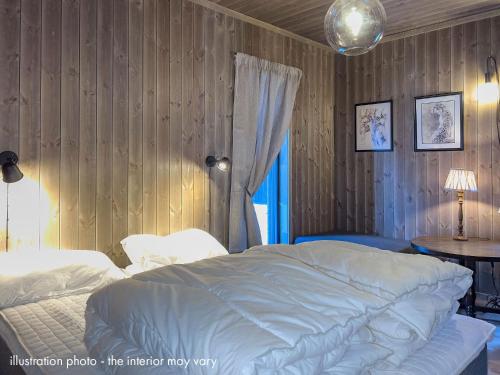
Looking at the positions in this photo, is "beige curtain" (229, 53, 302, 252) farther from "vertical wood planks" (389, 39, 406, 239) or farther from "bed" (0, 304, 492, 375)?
"bed" (0, 304, 492, 375)

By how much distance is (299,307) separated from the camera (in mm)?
1063

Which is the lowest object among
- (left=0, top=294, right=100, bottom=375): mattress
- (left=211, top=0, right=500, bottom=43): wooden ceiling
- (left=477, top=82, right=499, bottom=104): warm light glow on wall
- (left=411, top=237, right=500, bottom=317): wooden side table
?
(left=0, top=294, right=100, bottom=375): mattress

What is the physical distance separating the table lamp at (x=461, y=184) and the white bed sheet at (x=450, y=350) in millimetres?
1745

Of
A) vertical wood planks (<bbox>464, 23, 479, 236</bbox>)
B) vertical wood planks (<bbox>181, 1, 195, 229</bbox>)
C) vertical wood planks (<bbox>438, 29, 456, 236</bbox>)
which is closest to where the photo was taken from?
vertical wood planks (<bbox>181, 1, 195, 229</bbox>)

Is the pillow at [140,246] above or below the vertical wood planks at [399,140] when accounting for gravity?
below

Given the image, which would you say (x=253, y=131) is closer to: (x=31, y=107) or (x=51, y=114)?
(x=51, y=114)

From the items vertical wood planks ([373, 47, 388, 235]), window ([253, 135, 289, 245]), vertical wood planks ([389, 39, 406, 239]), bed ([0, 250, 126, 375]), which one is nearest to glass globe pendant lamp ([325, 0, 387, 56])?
bed ([0, 250, 126, 375])

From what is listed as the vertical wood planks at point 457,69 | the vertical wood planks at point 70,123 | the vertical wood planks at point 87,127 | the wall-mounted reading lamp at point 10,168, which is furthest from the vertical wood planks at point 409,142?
the wall-mounted reading lamp at point 10,168

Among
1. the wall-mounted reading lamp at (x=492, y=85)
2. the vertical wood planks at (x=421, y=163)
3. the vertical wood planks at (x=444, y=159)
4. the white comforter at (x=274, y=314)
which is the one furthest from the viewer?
the vertical wood planks at (x=421, y=163)

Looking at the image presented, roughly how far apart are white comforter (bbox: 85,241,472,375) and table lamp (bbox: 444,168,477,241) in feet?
6.07

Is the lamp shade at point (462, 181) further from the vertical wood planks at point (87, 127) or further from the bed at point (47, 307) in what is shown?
the vertical wood planks at point (87, 127)

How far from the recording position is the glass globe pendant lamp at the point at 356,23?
1.65 metres

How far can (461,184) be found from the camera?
10.4 ft

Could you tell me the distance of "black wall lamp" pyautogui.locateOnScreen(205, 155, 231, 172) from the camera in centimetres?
302
